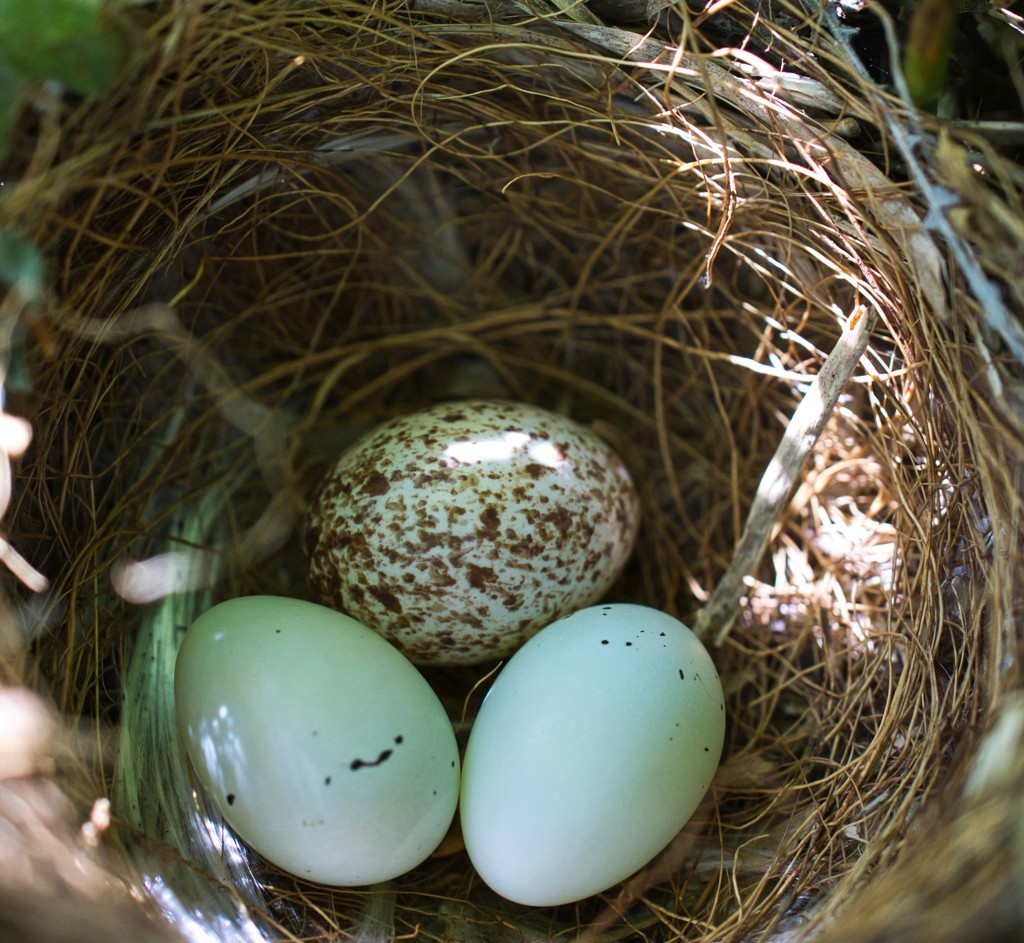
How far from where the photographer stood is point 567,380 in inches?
62.3

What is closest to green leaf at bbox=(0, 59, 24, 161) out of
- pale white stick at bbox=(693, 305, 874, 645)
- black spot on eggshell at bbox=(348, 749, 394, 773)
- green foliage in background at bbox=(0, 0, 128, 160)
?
green foliage in background at bbox=(0, 0, 128, 160)

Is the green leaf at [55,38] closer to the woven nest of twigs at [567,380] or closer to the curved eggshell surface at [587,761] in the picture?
the woven nest of twigs at [567,380]

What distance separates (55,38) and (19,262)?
23cm

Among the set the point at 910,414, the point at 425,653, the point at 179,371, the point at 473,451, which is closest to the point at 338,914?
the point at 425,653

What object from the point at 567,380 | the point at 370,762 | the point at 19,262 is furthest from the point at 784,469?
the point at 19,262

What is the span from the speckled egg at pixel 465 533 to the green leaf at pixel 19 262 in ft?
1.64

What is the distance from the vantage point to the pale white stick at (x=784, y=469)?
1176 mm

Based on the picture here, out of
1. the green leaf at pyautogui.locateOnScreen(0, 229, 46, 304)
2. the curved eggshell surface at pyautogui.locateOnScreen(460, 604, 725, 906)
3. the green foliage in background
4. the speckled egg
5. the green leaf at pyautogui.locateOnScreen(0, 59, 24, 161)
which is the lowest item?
the curved eggshell surface at pyautogui.locateOnScreen(460, 604, 725, 906)

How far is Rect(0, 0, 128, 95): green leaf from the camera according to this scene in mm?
867

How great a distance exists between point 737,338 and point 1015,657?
71 centimetres

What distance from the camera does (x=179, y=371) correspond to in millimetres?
1403

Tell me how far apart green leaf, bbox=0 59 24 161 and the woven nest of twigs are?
0.12 ft

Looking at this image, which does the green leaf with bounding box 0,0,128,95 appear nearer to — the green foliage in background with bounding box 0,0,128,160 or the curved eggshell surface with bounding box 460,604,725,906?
A: the green foliage in background with bounding box 0,0,128,160

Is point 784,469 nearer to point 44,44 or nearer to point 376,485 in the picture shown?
point 376,485
